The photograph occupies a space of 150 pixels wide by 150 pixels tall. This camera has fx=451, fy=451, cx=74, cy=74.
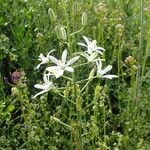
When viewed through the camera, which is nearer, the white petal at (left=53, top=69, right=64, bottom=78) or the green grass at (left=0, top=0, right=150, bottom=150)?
the white petal at (left=53, top=69, right=64, bottom=78)

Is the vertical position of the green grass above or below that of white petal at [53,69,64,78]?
below

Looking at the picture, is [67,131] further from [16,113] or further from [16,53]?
[16,53]

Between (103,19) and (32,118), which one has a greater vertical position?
(103,19)

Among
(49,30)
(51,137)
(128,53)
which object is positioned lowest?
(51,137)

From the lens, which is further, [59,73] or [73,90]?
[73,90]

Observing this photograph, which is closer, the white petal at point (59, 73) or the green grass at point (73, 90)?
the white petal at point (59, 73)

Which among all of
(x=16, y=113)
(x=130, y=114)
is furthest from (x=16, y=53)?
(x=130, y=114)

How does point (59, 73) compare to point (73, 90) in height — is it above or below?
above

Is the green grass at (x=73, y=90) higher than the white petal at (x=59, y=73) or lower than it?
lower
